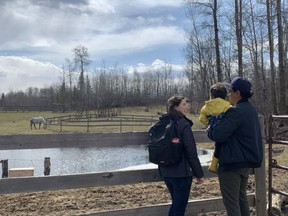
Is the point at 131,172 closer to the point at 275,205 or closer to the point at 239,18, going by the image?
the point at 275,205

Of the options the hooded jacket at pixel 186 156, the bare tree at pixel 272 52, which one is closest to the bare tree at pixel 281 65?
the bare tree at pixel 272 52

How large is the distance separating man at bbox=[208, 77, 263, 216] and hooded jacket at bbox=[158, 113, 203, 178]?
207 millimetres

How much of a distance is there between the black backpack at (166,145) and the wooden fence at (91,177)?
0.58 metres

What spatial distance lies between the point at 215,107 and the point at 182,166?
0.68m

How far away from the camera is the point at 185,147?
3740 mm

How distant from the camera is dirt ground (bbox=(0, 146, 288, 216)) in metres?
5.32

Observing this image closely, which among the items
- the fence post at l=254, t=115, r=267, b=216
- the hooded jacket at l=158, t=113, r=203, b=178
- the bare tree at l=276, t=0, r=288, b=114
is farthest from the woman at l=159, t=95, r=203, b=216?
the bare tree at l=276, t=0, r=288, b=114

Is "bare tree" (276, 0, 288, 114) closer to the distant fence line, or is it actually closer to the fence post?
the distant fence line

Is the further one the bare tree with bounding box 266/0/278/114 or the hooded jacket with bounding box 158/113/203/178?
the bare tree with bounding box 266/0/278/114

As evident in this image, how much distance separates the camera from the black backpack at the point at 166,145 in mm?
3703

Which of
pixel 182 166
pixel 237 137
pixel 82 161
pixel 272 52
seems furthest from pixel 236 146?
pixel 272 52

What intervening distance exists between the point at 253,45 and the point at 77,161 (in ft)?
58.9

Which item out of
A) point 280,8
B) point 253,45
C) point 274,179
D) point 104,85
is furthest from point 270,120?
point 104,85

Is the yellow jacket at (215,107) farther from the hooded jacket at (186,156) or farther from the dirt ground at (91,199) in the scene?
the dirt ground at (91,199)
